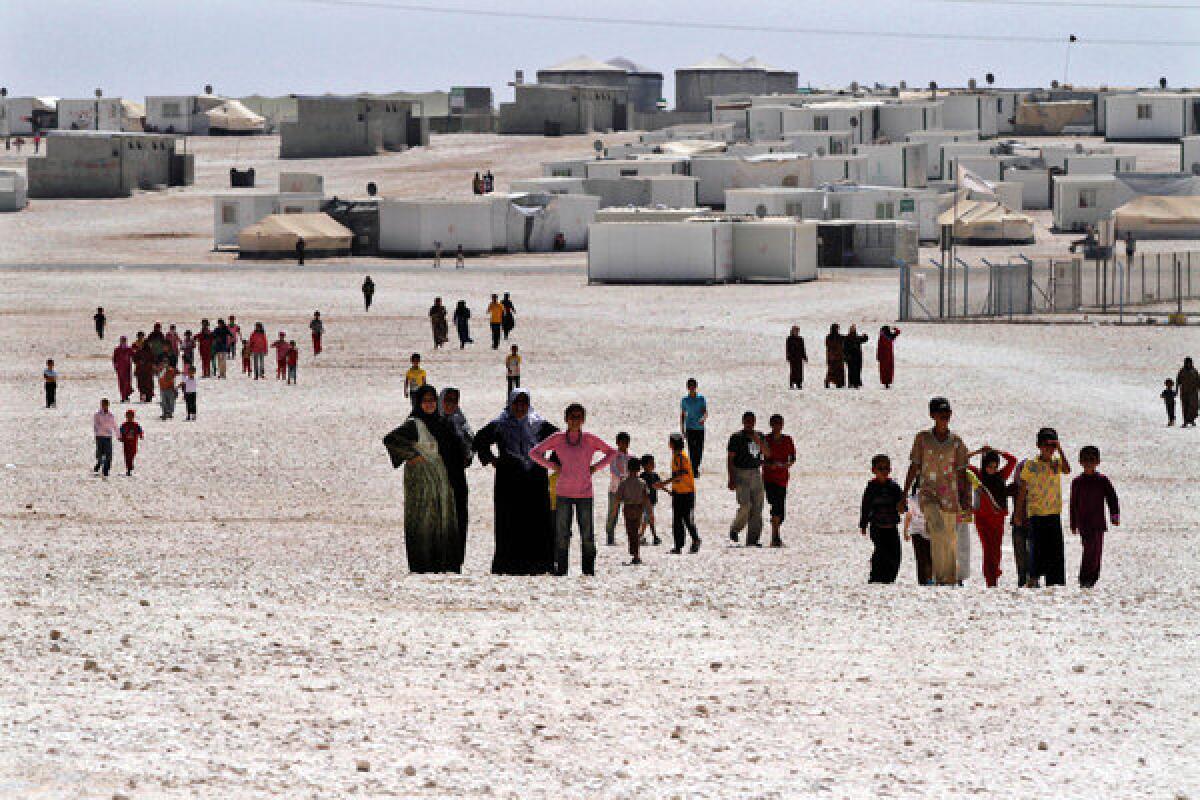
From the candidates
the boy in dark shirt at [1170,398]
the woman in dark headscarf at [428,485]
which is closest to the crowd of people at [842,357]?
the boy in dark shirt at [1170,398]

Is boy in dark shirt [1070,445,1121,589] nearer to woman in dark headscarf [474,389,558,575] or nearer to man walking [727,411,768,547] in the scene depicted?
man walking [727,411,768,547]

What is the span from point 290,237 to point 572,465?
48.6 m

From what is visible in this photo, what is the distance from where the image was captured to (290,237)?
59.7m

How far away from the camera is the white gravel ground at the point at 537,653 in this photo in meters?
8.09

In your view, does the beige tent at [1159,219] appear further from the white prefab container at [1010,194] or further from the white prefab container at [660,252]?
the white prefab container at [660,252]

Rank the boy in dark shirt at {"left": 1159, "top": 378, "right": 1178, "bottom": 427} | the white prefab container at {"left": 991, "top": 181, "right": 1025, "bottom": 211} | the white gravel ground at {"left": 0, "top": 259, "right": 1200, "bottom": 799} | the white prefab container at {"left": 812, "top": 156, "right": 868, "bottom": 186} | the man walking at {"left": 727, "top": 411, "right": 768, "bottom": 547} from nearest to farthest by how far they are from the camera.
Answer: the white gravel ground at {"left": 0, "top": 259, "right": 1200, "bottom": 799}
the man walking at {"left": 727, "top": 411, "right": 768, "bottom": 547}
the boy in dark shirt at {"left": 1159, "top": 378, "right": 1178, "bottom": 427}
the white prefab container at {"left": 812, "top": 156, "right": 868, "bottom": 186}
the white prefab container at {"left": 991, "top": 181, "right": 1025, "bottom": 211}

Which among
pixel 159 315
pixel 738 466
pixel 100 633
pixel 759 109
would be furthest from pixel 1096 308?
pixel 759 109

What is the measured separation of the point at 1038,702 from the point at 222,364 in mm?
23414

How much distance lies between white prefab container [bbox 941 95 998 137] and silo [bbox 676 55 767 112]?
27.9 metres

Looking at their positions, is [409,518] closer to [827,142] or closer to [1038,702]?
[1038,702]

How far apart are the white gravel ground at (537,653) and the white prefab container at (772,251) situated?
27.4m

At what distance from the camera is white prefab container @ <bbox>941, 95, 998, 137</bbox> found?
98.5 metres

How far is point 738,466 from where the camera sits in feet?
52.1

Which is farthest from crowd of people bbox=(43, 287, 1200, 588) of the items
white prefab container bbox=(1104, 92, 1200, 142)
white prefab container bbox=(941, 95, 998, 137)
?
white prefab container bbox=(941, 95, 998, 137)
